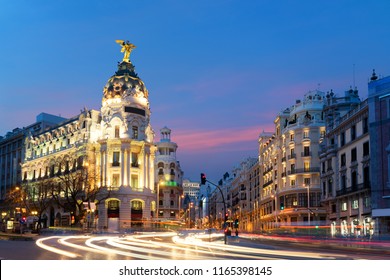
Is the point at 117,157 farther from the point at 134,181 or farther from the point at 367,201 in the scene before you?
the point at 367,201

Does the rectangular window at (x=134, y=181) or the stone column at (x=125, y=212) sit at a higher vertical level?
the rectangular window at (x=134, y=181)

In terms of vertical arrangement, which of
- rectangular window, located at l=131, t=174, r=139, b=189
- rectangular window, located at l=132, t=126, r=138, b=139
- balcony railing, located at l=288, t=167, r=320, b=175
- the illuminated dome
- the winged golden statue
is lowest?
rectangular window, located at l=131, t=174, r=139, b=189

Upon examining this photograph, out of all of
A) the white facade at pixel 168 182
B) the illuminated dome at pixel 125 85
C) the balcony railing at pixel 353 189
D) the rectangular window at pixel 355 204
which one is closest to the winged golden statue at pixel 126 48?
the illuminated dome at pixel 125 85

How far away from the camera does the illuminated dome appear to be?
96.7 m

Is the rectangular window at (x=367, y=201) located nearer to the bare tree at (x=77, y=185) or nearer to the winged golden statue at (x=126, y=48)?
the bare tree at (x=77, y=185)

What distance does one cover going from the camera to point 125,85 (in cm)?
9712

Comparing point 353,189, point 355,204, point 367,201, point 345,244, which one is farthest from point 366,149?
point 345,244

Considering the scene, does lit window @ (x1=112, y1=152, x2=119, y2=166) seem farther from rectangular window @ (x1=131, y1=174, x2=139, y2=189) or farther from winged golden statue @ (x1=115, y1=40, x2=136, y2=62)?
winged golden statue @ (x1=115, y1=40, x2=136, y2=62)

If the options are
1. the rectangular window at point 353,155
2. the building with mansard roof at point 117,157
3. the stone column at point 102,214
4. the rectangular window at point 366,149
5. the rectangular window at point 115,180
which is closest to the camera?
the rectangular window at point 366,149

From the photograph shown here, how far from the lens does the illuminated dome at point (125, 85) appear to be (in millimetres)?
96688

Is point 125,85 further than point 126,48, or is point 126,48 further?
point 126,48

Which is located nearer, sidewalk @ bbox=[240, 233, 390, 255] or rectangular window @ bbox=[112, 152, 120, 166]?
sidewalk @ bbox=[240, 233, 390, 255]

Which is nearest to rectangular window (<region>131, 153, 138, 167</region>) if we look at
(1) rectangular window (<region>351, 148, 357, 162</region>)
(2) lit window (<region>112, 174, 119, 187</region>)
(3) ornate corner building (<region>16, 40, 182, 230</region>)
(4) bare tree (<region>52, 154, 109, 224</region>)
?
(3) ornate corner building (<region>16, 40, 182, 230</region>)

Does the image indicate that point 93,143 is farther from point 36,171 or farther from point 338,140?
point 338,140
